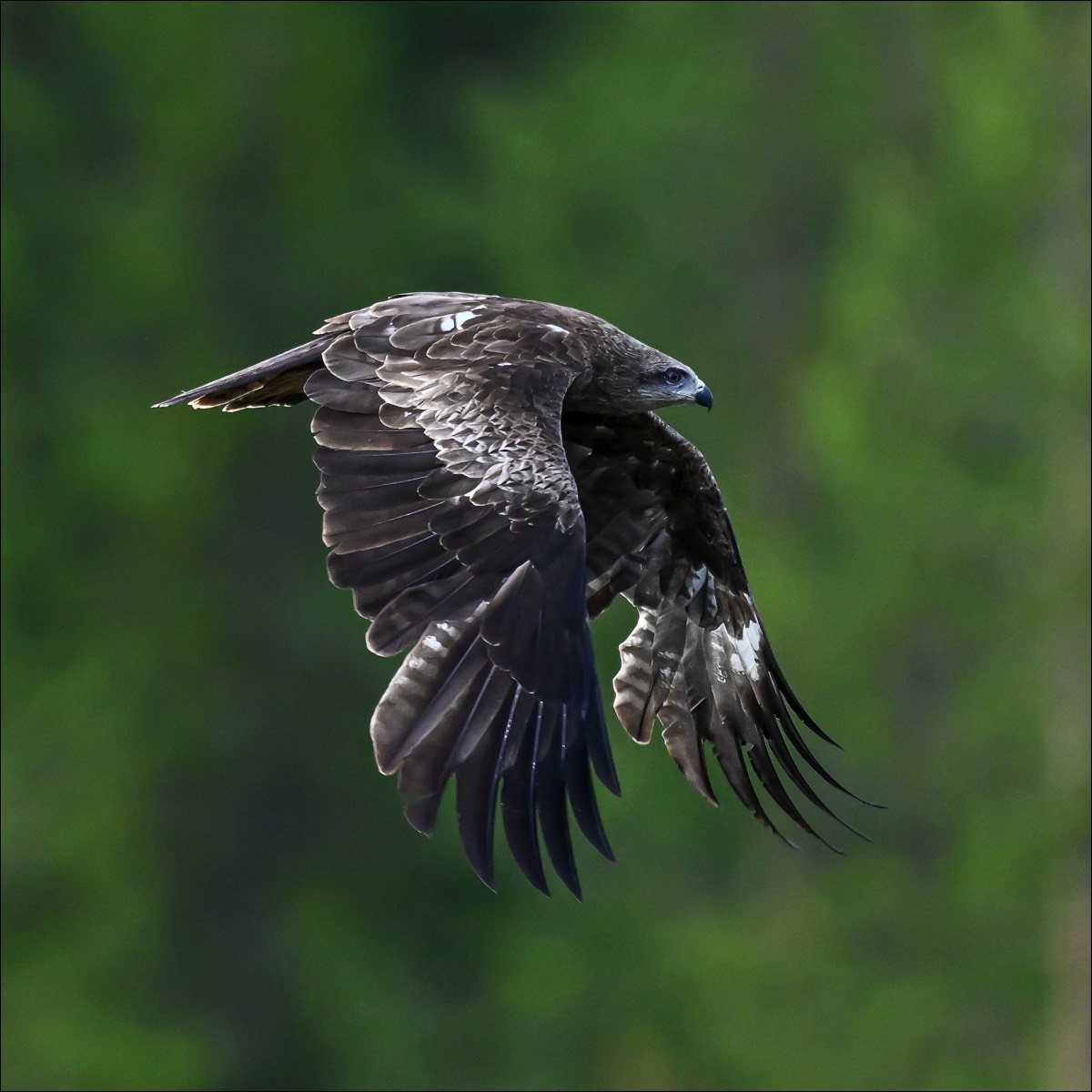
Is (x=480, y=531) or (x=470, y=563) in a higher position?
(x=480, y=531)

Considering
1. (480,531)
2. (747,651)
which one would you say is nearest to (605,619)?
(747,651)

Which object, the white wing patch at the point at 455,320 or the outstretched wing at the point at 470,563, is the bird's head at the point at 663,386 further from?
the white wing patch at the point at 455,320

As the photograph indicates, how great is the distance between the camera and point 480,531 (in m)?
8.73

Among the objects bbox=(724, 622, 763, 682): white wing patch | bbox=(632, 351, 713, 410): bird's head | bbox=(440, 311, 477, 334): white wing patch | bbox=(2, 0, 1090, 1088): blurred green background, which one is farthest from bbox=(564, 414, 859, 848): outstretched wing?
bbox=(2, 0, 1090, 1088): blurred green background

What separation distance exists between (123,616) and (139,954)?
322cm

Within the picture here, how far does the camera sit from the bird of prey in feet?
27.0

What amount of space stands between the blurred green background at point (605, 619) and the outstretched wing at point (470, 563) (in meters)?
11.5

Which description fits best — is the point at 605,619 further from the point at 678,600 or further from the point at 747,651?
the point at 747,651

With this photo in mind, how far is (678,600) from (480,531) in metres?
2.67

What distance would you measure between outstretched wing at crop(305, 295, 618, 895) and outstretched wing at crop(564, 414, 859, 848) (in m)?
1.55

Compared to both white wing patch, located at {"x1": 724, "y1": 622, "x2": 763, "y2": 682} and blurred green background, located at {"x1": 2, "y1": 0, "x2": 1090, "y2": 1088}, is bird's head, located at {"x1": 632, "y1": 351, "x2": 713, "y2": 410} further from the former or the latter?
blurred green background, located at {"x1": 2, "y1": 0, "x2": 1090, "y2": 1088}

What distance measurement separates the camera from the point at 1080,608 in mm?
20297

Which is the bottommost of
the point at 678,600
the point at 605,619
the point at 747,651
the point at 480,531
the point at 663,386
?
the point at 605,619

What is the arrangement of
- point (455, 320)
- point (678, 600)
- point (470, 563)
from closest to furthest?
point (470, 563) → point (455, 320) → point (678, 600)
